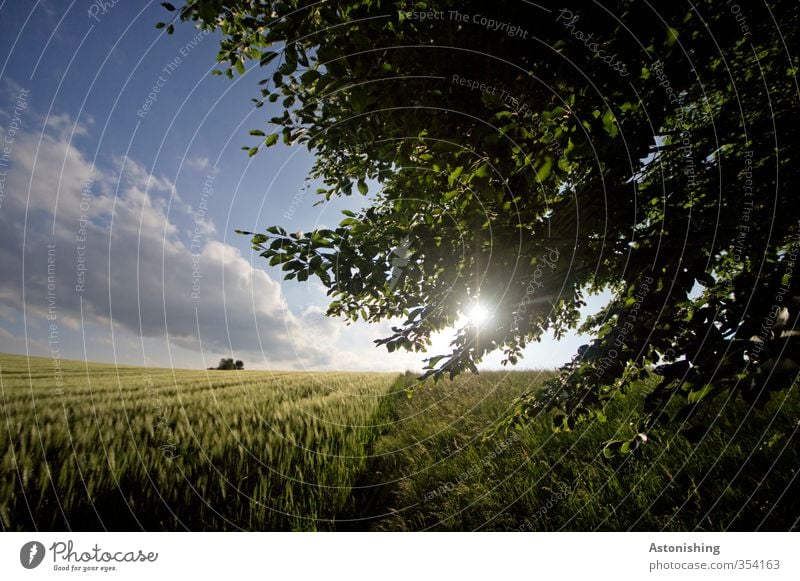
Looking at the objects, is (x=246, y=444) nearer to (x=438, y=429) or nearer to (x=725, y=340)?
(x=438, y=429)

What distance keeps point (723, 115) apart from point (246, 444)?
7513mm

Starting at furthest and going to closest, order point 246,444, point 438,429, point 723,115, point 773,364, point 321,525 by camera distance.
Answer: point 438,429 → point 246,444 → point 723,115 → point 321,525 → point 773,364

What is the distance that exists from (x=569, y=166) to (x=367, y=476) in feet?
16.9
